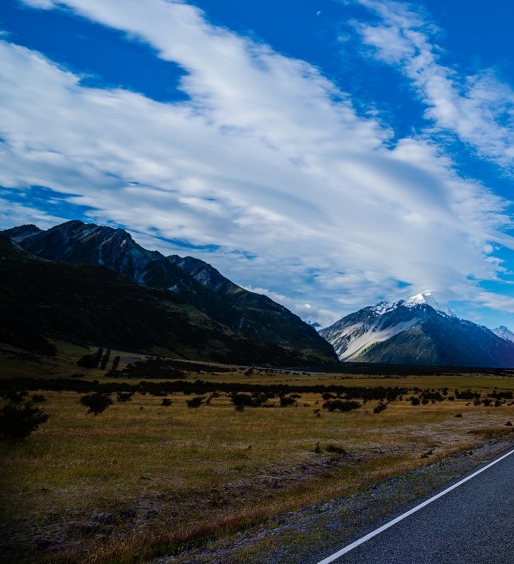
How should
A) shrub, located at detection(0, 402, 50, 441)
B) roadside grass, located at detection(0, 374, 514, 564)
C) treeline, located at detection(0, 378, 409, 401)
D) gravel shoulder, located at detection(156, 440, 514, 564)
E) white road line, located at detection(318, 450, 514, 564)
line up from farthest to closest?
treeline, located at detection(0, 378, 409, 401)
shrub, located at detection(0, 402, 50, 441)
roadside grass, located at detection(0, 374, 514, 564)
gravel shoulder, located at detection(156, 440, 514, 564)
white road line, located at detection(318, 450, 514, 564)

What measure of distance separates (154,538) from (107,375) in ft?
350

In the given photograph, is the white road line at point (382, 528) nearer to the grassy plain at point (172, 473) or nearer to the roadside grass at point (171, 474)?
the grassy plain at point (172, 473)

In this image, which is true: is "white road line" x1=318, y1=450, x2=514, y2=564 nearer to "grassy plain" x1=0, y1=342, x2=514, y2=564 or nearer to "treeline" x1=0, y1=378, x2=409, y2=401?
"grassy plain" x1=0, y1=342, x2=514, y2=564

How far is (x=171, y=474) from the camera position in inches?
693

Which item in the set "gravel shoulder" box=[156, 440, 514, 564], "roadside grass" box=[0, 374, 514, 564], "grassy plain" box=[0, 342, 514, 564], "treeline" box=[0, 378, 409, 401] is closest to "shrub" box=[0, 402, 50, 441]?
"grassy plain" box=[0, 342, 514, 564]

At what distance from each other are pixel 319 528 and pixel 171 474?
8.71 metres

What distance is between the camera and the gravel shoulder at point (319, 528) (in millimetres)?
8891

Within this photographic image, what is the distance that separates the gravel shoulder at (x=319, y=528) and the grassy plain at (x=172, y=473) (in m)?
1.00

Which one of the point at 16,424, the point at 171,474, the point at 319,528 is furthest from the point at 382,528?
the point at 16,424

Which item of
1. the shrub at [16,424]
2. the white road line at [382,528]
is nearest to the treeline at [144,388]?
the shrub at [16,424]

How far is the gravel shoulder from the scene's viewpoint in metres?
8.89

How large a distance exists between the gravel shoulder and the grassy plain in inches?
39.2

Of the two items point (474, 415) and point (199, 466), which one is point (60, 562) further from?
point (474, 415)

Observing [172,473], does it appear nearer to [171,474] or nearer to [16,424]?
[171,474]
